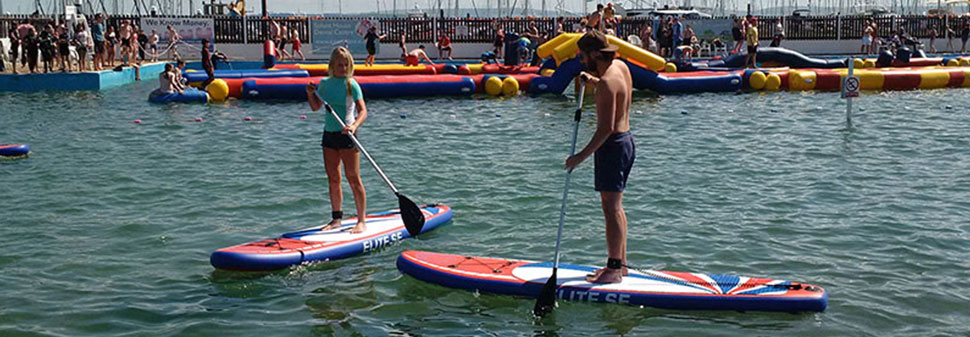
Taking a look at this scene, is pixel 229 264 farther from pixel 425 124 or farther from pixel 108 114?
pixel 108 114

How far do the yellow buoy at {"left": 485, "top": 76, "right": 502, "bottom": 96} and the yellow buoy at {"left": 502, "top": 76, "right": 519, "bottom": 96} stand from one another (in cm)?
10

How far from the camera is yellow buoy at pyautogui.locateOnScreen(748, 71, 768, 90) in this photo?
25.5 metres

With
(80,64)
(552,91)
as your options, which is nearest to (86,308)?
(552,91)

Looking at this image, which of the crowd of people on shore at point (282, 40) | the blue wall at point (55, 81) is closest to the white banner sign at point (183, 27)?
the crowd of people on shore at point (282, 40)

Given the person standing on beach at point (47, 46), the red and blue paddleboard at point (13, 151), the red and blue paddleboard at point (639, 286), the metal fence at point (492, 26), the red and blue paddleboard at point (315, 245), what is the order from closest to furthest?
1. the red and blue paddleboard at point (639, 286)
2. the red and blue paddleboard at point (315, 245)
3. the red and blue paddleboard at point (13, 151)
4. the person standing on beach at point (47, 46)
5. the metal fence at point (492, 26)

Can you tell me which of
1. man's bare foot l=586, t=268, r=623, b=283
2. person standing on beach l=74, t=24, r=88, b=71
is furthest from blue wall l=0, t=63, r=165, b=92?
man's bare foot l=586, t=268, r=623, b=283

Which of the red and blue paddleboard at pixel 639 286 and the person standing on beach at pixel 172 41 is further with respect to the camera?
the person standing on beach at pixel 172 41

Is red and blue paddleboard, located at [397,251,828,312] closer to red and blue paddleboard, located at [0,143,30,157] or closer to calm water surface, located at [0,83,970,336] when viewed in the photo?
calm water surface, located at [0,83,970,336]

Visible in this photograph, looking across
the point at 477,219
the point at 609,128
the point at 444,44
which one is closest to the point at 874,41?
the point at 444,44

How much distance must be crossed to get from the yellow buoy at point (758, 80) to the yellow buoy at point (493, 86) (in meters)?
6.60

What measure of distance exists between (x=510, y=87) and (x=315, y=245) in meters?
17.2

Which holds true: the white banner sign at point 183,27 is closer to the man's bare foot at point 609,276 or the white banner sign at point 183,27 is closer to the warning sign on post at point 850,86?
the warning sign on post at point 850,86

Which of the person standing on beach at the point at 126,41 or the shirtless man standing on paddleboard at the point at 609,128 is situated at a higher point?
the person standing on beach at the point at 126,41

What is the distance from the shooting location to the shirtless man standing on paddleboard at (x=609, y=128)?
652 centimetres
